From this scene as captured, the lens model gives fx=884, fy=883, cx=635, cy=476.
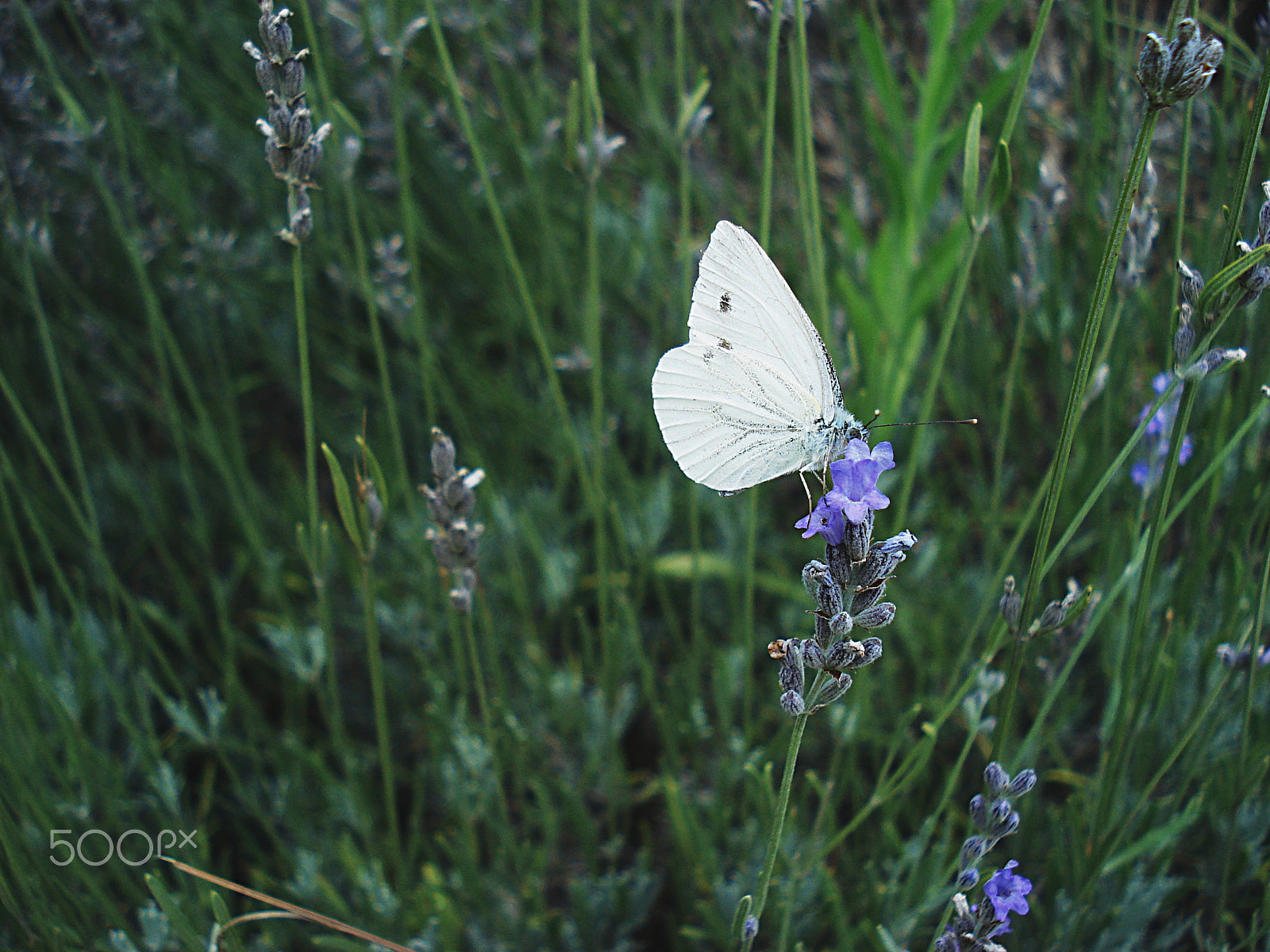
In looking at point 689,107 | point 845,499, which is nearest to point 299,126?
point 689,107

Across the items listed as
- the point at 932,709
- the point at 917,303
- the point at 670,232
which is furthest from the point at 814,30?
the point at 932,709

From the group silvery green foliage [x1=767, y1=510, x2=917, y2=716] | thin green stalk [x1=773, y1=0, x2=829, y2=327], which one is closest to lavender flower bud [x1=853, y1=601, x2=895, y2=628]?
silvery green foliage [x1=767, y1=510, x2=917, y2=716]

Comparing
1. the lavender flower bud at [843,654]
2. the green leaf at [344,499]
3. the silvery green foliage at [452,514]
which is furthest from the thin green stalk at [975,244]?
the green leaf at [344,499]

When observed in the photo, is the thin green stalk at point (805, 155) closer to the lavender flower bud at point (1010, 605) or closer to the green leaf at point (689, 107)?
the green leaf at point (689, 107)

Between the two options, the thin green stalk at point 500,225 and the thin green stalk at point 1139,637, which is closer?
the thin green stalk at point 1139,637

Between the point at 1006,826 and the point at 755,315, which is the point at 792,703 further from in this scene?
the point at 755,315

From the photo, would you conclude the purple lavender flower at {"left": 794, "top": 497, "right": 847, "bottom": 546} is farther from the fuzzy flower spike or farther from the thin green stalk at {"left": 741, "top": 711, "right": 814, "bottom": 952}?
the thin green stalk at {"left": 741, "top": 711, "right": 814, "bottom": 952}
